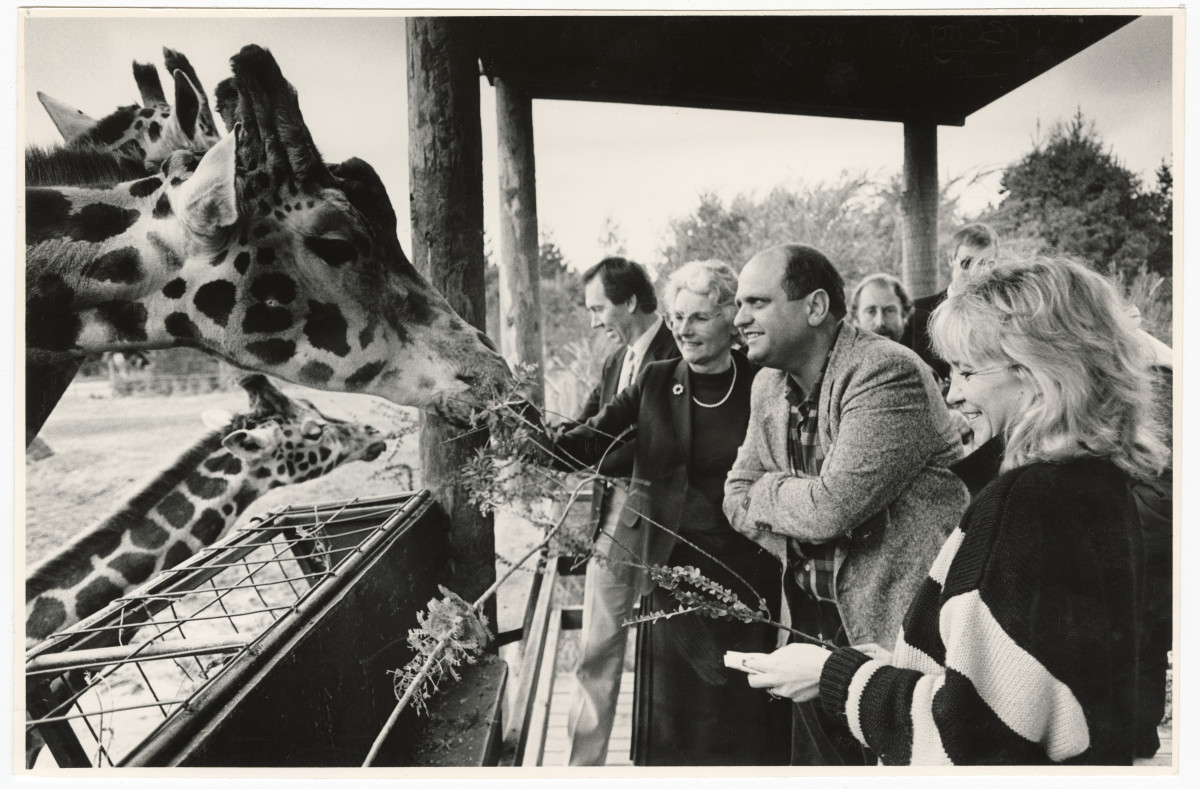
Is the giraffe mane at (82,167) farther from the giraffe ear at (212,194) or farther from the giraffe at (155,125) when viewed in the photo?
the giraffe ear at (212,194)

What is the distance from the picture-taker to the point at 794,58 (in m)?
1.95

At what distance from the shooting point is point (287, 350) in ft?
5.94

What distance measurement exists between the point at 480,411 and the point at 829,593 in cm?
85

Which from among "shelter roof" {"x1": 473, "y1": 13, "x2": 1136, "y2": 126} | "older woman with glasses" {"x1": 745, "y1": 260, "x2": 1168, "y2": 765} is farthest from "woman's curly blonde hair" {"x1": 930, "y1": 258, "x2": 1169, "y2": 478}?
"shelter roof" {"x1": 473, "y1": 13, "x2": 1136, "y2": 126}

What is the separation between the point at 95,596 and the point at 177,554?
167 mm

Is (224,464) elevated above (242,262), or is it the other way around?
(242,262)

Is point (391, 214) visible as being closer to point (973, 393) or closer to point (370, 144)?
point (370, 144)

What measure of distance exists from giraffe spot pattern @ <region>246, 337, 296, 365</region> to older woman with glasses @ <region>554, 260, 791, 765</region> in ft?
2.00

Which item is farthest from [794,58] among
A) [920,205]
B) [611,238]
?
[611,238]

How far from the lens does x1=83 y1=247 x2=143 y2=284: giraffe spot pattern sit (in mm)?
1729

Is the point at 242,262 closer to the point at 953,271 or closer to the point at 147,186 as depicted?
the point at 147,186

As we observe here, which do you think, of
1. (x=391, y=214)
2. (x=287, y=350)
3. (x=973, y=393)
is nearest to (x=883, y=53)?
(x=973, y=393)

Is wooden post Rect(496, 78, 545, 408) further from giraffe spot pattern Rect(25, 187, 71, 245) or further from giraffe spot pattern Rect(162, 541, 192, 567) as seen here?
giraffe spot pattern Rect(25, 187, 71, 245)

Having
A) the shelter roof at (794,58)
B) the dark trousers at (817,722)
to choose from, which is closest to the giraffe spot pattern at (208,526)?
the shelter roof at (794,58)
